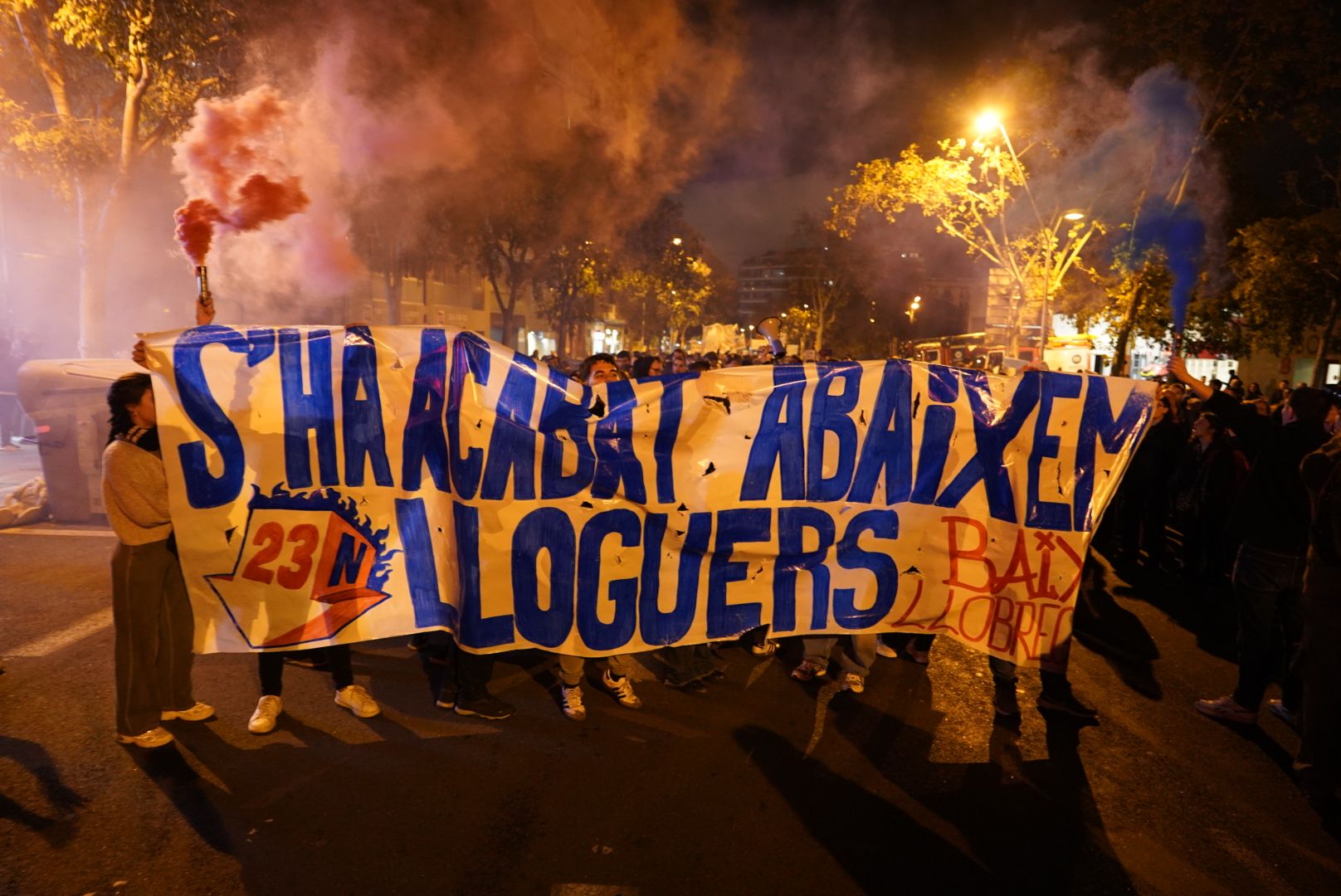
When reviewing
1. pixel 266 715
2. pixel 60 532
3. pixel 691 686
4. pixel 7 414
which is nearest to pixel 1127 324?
pixel 691 686

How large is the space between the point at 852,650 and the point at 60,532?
761 centimetres

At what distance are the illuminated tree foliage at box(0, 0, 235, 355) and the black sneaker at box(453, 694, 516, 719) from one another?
1195 cm

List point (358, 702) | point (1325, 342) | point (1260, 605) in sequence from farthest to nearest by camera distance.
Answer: point (1325, 342)
point (1260, 605)
point (358, 702)

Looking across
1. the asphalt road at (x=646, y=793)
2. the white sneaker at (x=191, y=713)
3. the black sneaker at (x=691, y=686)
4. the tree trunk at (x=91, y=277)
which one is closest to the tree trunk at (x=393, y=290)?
the tree trunk at (x=91, y=277)

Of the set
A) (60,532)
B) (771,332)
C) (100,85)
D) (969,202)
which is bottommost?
(60,532)

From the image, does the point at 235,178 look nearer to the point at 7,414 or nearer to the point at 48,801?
the point at 48,801

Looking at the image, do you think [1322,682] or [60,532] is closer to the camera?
[1322,682]

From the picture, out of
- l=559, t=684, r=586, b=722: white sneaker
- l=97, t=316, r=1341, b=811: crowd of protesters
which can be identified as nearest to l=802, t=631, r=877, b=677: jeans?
l=97, t=316, r=1341, b=811: crowd of protesters

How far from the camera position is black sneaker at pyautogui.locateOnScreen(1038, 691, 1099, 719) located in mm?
4418

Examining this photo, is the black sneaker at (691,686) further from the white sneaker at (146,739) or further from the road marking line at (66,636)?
the road marking line at (66,636)

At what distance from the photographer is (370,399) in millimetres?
3881

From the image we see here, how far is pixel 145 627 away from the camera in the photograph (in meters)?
3.72

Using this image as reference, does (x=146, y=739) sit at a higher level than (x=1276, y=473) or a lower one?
lower

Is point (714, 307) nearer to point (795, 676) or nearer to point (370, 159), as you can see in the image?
point (370, 159)
